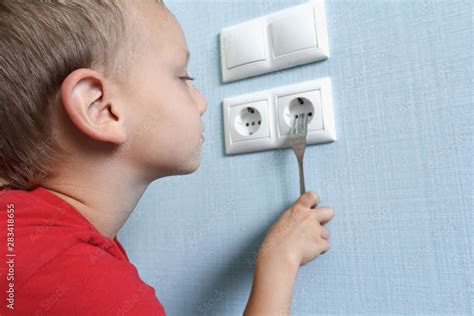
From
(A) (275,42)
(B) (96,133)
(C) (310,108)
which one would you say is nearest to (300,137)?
(C) (310,108)

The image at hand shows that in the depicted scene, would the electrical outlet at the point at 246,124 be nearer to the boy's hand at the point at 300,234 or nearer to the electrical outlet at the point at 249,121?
Answer: the electrical outlet at the point at 249,121

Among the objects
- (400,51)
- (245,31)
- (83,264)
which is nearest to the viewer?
(83,264)

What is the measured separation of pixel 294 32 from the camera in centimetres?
56

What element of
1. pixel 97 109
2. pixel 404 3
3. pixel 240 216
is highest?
pixel 404 3

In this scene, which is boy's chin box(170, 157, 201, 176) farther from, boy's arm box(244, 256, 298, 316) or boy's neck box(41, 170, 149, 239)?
boy's arm box(244, 256, 298, 316)

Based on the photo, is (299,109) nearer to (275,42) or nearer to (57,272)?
(275,42)

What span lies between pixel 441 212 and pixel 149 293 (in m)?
0.35

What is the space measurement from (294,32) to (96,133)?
0.30 m

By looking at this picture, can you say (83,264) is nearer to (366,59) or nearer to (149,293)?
(149,293)

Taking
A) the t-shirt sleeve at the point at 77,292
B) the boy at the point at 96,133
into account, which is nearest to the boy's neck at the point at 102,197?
the boy at the point at 96,133

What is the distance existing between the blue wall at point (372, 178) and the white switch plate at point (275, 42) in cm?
2

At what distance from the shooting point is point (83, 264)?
389 millimetres

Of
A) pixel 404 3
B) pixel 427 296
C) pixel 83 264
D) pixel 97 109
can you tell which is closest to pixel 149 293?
pixel 83 264

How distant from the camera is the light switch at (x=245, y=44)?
0.59 meters
